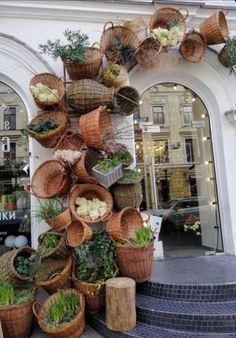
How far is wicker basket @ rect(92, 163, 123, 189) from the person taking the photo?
13.4 feet

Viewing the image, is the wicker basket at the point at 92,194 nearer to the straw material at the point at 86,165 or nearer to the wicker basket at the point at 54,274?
the straw material at the point at 86,165

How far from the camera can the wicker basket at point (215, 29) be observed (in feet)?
16.4

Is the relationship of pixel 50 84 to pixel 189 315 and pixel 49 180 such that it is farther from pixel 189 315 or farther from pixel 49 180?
pixel 189 315

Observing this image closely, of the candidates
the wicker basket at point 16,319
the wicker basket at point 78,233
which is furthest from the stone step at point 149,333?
the wicker basket at point 78,233

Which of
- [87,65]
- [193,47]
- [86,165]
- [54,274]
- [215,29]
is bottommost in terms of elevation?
[54,274]

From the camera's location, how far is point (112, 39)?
487 cm

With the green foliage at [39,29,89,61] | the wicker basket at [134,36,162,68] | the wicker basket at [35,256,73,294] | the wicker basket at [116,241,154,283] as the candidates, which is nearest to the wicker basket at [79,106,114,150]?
the green foliage at [39,29,89,61]

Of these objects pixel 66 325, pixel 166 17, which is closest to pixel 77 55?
pixel 166 17

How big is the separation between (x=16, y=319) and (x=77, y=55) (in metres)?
3.43

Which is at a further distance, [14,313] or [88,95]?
[88,95]

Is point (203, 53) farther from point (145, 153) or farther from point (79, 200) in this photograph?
point (79, 200)

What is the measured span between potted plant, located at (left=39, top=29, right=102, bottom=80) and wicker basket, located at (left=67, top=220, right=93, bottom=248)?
2133 mm

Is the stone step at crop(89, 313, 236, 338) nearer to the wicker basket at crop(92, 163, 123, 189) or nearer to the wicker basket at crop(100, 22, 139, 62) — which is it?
the wicker basket at crop(92, 163, 123, 189)

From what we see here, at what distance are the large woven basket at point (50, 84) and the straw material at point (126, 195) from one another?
1447 mm
